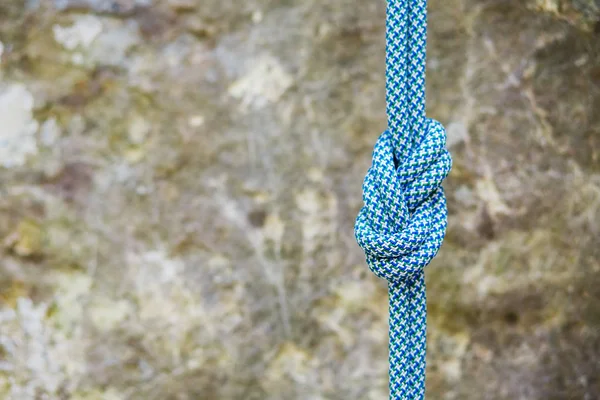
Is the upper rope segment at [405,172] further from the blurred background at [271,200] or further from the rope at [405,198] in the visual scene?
the blurred background at [271,200]

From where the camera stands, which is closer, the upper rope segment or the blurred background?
the upper rope segment

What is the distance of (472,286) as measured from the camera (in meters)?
0.84

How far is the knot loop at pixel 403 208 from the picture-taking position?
55cm

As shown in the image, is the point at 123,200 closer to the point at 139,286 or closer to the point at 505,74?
the point at 139,286

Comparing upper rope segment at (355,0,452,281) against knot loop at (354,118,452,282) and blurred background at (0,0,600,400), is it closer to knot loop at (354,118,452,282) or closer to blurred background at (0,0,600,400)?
knot loop at (354,118,452,282)

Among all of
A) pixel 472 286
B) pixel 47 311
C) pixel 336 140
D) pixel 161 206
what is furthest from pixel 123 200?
pixel 472 286

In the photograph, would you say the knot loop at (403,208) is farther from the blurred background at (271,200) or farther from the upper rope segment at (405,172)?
the blurred background at (271,200)

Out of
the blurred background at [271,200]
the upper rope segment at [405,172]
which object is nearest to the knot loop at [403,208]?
the upper rope segment at [405,172]

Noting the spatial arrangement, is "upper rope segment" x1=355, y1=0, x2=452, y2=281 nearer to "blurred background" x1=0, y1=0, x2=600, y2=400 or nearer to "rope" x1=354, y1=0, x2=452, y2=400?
"rope" x1=354, y1=0, x2=452, y2=400

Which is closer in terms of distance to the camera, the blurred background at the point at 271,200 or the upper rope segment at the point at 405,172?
the upper rope segment at the point at 405,172

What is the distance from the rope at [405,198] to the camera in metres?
0.55

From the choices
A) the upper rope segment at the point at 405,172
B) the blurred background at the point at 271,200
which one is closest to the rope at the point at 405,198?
the upper rope segment at the point at 405,172

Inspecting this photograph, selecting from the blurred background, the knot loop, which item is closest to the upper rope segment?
the knot loop

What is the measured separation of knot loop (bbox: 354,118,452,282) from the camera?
546 mm
